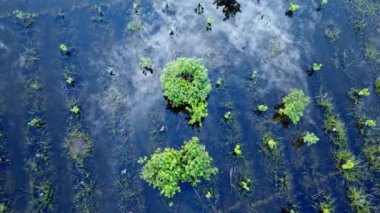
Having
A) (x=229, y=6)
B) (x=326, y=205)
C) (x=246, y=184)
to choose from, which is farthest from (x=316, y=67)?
(x=246, y=184)

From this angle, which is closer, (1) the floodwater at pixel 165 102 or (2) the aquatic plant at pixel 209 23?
(1) the floodwater at pixel 165 102

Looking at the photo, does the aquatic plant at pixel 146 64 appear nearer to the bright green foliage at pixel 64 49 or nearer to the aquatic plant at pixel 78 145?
the bright green foliage at pixel 64 49

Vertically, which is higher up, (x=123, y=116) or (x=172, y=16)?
(x=172, y=16)

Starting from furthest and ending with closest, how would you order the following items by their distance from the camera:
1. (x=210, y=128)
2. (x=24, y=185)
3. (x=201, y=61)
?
(x=201, y=61), (x=210, y=128), (x=24, y=185)

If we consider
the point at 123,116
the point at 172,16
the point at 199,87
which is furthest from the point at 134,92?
the point at 172,16

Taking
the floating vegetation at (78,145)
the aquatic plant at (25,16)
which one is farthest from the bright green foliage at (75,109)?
the aquatic plant at (25,16)

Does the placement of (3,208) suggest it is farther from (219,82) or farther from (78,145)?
(219,82)

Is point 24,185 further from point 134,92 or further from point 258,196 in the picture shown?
point 258,196
